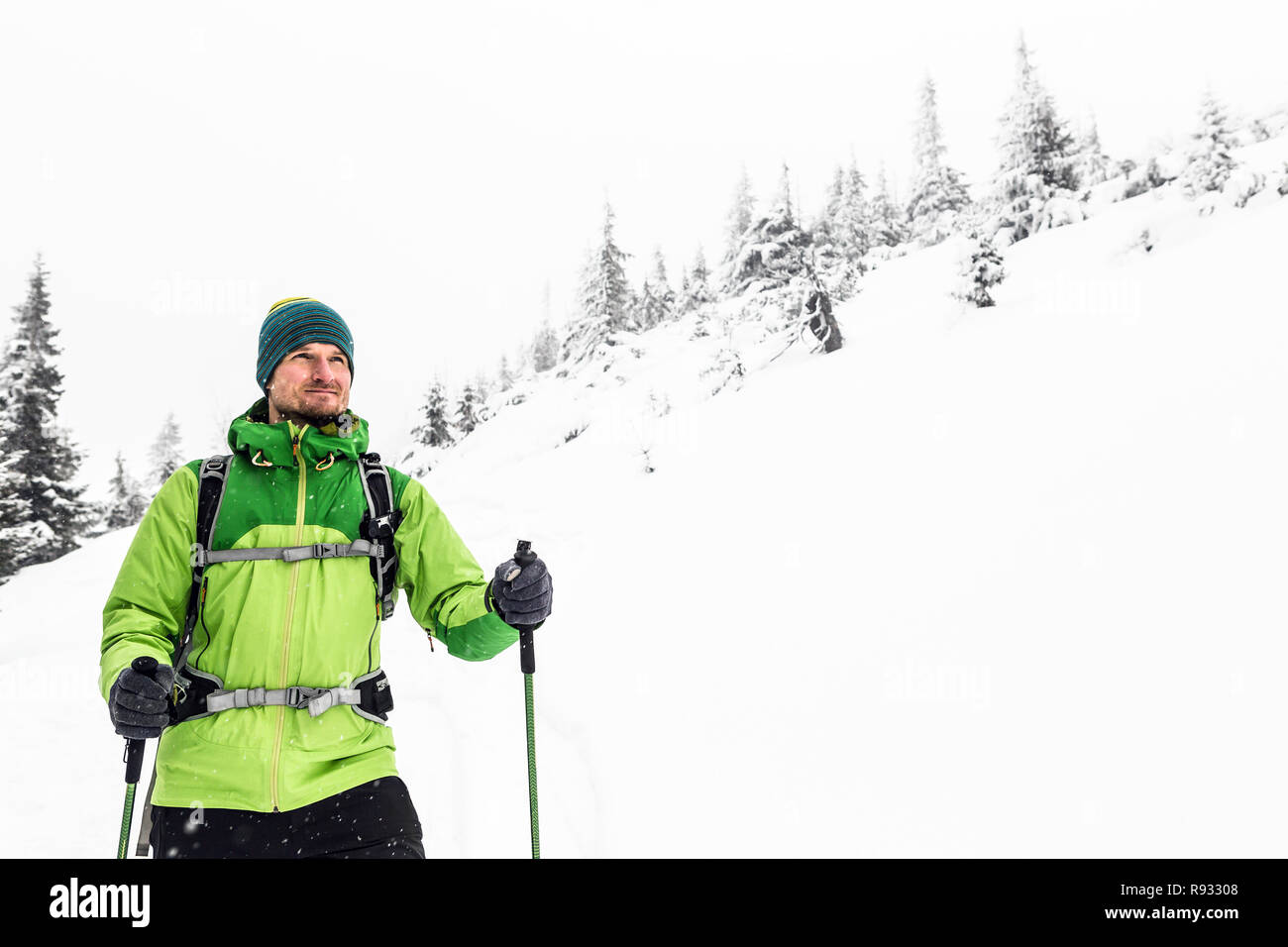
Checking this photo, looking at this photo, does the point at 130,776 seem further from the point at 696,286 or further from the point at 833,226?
the point at 696,286

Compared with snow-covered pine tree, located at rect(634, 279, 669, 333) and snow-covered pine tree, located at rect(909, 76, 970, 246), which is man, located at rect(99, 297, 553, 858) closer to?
snow-covered pine tree, located at rect(909, 76, 970, 246)

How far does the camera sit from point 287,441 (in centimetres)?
263

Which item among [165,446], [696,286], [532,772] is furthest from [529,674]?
[165,446]

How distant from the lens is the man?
2.16 m

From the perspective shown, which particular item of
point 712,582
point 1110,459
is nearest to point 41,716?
point 712,582

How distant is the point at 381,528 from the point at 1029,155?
25.5 meters

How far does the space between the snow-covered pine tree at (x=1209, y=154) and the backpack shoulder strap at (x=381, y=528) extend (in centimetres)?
1487

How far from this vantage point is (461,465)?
59.4ft

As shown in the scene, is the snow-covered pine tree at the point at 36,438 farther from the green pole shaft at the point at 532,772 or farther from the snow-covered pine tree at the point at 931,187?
the snow-covered pine tree at the point at 931,187

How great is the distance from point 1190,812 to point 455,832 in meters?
3.77

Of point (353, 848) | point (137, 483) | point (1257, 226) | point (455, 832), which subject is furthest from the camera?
point (137, 483)

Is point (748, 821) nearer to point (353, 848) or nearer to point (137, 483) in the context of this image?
point (353, 848)

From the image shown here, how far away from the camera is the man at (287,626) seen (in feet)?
7.09

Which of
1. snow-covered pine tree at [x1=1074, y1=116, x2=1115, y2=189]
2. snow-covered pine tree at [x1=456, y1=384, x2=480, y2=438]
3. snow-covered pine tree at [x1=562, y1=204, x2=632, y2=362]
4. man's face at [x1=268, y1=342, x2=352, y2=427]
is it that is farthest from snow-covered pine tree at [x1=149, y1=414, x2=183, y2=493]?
snow-covered pine tree at [x1=1074, y1=116, x2=1115, y2=189]
